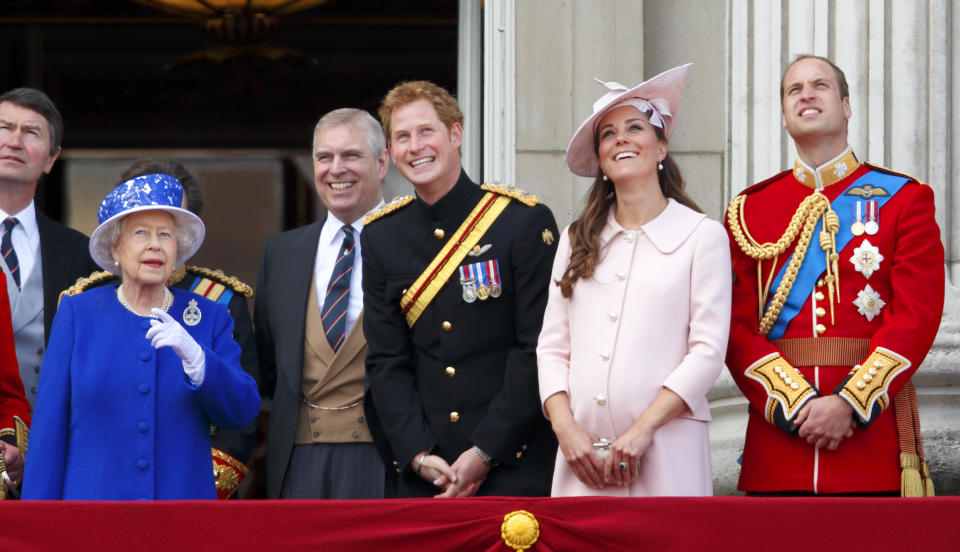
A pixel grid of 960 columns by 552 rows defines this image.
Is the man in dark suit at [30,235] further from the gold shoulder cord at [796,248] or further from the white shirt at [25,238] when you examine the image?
the gold shoulder cord at [796,248]

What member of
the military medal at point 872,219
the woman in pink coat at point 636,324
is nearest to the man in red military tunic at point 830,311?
the military medal at point 872,219

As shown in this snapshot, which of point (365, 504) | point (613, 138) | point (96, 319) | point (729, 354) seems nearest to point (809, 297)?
point (729, 354)

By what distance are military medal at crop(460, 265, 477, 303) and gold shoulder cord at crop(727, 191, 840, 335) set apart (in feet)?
2.45

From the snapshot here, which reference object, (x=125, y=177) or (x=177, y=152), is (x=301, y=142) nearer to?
(x=177, y=152)

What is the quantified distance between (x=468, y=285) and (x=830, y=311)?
0.99 meters

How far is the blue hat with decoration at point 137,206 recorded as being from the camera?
4098 millimetres

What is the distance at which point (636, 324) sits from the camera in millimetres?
3955

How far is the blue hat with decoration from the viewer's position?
4.10 meters

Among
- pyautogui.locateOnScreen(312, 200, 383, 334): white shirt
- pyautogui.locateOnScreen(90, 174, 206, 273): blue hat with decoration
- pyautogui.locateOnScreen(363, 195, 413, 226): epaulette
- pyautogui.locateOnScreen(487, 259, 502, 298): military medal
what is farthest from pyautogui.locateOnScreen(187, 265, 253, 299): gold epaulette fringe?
pyautogui.locateOnScreen(487, 259, 502, 298): military medal

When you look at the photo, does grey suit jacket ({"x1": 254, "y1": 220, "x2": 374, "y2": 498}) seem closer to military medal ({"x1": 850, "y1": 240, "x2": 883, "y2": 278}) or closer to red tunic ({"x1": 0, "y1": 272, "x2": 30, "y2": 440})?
red tunic ({"x1": 0, "y1": 272, "x2": 30, "y2": 440})

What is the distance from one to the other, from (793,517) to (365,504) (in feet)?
3.10

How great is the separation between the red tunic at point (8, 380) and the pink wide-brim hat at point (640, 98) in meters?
1.67

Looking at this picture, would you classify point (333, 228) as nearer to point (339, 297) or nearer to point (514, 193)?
point (339, 297)

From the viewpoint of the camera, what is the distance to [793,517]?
3.36 metres
